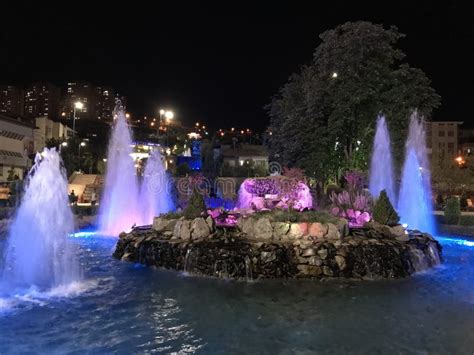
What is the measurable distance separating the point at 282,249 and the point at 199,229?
123 inches

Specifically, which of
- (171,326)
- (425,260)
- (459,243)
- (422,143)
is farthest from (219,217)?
(422,143)

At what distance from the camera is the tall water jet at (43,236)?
11.7m

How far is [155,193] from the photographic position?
84.6 ft

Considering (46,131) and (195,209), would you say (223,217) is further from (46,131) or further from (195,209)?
(46,131)

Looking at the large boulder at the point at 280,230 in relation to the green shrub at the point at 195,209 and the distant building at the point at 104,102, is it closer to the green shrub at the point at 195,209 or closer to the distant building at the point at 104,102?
the green shrub at the point at 195,209

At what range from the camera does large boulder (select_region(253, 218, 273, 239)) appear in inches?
571

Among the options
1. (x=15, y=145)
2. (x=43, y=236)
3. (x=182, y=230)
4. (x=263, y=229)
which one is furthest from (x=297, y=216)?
(x=15, y=145)

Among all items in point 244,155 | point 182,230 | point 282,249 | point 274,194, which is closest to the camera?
point 282,249

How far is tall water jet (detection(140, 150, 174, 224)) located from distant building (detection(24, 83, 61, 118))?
111m

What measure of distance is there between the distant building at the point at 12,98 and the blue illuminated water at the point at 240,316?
411 ft

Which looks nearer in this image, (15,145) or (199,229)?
(199,229)

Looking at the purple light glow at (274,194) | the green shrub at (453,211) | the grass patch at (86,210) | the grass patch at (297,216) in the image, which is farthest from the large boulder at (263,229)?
the grass patch at (86,210)

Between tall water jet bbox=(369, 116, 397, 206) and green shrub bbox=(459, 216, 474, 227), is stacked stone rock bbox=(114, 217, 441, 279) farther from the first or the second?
green shrub bbox=(459, 216, 474, 227)

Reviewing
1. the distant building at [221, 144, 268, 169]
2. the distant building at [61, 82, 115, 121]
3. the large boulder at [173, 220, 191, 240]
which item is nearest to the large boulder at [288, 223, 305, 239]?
the large boulder at [173, 220, 191, 240]
